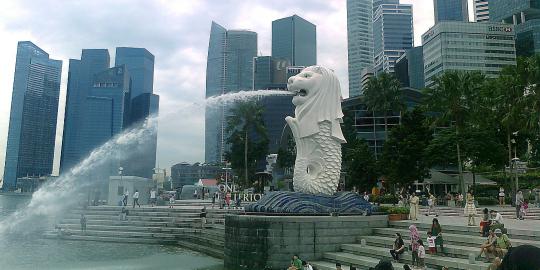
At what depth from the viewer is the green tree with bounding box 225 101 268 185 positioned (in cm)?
4978

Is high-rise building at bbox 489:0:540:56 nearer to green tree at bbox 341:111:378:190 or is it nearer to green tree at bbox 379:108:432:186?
green tree at bbox 341:111:378:190

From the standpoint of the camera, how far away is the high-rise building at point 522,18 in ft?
391

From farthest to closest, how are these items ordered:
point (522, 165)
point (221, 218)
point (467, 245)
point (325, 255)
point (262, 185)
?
1. point (262, 185)
2. point (522, 165)
3. point (221, 218)
4. point (325, 255)
5. point (467, 245)

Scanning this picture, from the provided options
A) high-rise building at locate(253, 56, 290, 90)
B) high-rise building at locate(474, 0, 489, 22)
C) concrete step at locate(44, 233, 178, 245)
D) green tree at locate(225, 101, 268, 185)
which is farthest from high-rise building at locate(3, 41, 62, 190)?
high-rise building at locate(474, 0, 489, 22)

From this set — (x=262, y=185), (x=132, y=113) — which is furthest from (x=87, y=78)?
(x=262, y=185)

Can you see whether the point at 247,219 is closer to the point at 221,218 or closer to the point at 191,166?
the point at 221,218

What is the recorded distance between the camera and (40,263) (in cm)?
1872

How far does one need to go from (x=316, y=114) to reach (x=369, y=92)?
3406cm

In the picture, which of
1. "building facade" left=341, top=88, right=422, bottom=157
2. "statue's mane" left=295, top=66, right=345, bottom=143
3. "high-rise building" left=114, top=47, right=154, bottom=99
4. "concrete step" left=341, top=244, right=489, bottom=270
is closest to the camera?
"concrete step" left=341, top=244, right=489, bottom=270

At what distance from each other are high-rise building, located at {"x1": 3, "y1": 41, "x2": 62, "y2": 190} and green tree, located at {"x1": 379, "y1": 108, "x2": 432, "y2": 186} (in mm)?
122718

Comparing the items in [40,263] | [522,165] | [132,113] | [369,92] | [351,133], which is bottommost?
[40,263]

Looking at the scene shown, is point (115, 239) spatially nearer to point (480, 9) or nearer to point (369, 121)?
point (369, 121)

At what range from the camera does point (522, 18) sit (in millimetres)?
128750

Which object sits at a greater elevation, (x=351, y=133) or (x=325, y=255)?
(x=351, y=133)
